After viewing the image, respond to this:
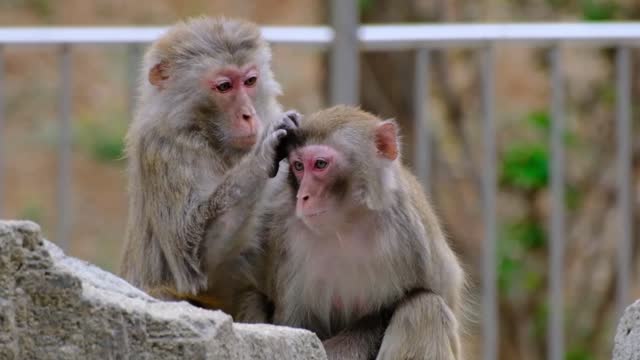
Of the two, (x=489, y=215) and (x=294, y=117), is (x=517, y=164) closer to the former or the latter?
(x=489, y=215)

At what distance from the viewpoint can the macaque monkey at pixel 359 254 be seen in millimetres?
5035

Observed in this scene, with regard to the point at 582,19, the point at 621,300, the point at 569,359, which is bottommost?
the point at 569,359

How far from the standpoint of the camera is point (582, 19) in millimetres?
10711

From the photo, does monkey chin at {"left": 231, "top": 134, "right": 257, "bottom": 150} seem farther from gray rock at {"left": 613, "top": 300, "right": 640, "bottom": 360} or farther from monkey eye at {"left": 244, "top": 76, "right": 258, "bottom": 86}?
gray rock at {"left": 613, "top": 300, "right": 640, "bottom": 360}

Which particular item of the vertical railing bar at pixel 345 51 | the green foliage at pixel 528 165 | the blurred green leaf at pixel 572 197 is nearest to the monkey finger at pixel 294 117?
the vertical railing bar at pixel 345 51

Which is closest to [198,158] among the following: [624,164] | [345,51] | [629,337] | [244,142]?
[244,142]

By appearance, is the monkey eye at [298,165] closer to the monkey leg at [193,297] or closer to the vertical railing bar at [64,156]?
the monkey leg at [193,297]

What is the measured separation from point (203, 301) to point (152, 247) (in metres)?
0.28

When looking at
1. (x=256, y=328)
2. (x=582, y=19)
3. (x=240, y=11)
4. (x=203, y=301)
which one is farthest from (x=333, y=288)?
(x=240, y=11)

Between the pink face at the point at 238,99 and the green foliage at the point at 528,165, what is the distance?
14.9 ft

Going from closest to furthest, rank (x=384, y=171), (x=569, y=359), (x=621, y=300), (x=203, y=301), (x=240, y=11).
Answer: (x=384, y=171) → (x=203, y=301) → (x=621, y=300) → (x=569, y=359) → (x=240, y=11)

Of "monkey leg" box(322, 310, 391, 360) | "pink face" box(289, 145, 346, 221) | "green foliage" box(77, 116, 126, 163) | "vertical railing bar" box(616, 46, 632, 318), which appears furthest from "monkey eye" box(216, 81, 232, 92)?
"green foliage" box(77, 116, 126, 163)

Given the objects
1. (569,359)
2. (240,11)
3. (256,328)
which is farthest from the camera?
(240,11)

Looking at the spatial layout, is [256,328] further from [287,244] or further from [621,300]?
[621,300]
